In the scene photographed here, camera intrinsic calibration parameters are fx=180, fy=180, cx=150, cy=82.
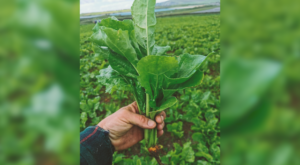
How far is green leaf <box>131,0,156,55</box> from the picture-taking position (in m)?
0.86

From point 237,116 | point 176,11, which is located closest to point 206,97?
point 237,116

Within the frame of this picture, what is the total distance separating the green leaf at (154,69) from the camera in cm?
74

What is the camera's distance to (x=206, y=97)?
2254 millimetres

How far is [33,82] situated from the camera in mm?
223

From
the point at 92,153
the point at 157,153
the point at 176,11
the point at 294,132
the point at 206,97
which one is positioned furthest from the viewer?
the point at 176,11

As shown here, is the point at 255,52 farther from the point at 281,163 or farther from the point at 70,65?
the point at 70,65

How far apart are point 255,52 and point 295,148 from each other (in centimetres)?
13

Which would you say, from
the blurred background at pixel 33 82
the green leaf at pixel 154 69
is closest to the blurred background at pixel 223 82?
the blurred background at pixel 33 82

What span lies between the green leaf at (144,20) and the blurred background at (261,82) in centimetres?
66

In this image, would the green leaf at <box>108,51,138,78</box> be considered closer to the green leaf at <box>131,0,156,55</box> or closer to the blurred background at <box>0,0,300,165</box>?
the green leaf at <box>131,0,156,55</box>

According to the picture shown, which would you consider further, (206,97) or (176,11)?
(176,11)

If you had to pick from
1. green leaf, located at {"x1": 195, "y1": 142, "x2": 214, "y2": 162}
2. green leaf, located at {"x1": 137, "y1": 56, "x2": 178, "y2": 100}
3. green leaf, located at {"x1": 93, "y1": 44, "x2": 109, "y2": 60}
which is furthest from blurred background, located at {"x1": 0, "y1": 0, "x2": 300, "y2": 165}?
green leaf, located at {"x1": 195, "y1": 142, "x2": 214, "y2": 162}

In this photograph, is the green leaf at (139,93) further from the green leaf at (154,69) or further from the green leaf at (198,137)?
the green leaf at (198,137)

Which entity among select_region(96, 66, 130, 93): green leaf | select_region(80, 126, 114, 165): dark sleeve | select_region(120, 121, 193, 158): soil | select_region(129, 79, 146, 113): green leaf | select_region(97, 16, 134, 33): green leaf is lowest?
select_region(120, 121, 193, 158): soil
